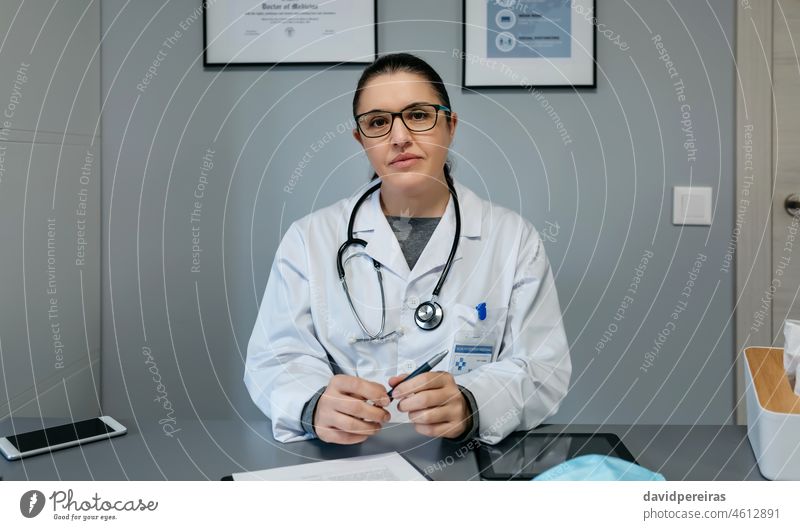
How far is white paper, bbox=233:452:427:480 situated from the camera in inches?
25.0

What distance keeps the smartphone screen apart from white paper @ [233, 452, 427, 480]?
21cm

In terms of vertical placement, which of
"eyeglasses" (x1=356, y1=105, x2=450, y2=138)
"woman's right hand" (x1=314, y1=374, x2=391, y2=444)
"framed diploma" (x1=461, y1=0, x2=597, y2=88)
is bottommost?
"woman's right hand" (x1=314, y1=374, x2=391, y2=444)

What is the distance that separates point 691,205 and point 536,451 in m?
0.78

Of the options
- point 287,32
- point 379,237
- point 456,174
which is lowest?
point 379,237

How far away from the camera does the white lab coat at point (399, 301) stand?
0.92m

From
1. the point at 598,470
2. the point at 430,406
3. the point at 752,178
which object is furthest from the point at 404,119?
the point at 752,178

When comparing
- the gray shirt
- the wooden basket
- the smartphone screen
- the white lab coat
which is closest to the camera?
the wooden basket

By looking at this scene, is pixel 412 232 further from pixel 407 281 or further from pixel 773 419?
pixel 773 419

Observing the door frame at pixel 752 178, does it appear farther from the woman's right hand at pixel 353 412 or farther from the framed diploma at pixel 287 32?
the woman's right hand at pixel 353 412

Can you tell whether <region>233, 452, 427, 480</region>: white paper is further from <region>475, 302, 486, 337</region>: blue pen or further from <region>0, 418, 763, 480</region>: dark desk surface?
<region>475, 302, 486, 337</region>: blue pen

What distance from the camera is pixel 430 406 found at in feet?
2.30

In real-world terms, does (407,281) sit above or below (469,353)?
above

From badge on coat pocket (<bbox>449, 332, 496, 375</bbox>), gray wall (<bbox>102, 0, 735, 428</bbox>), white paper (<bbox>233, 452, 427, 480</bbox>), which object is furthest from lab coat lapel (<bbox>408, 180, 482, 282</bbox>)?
white paper (<bbox>233, 452, 427, 480</bbox>)
